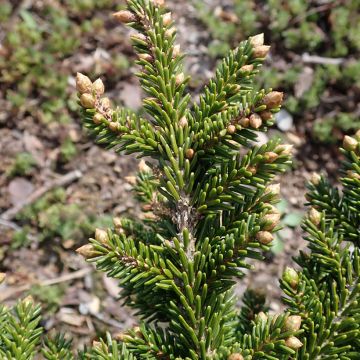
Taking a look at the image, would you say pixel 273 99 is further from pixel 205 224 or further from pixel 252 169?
pixel 205 224

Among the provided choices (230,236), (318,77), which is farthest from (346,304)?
(318,77)

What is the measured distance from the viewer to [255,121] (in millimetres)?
1412

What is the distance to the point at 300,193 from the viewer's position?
176 inches

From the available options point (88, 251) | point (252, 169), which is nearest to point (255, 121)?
point (252, 169)

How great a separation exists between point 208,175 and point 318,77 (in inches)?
138

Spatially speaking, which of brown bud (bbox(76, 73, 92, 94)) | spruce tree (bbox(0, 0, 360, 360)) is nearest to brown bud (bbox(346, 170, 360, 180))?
spruce tree (bbox(0, 0, 360, 360))

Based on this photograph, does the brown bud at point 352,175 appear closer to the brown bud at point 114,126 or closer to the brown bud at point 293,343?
the brown bud at point 293,343

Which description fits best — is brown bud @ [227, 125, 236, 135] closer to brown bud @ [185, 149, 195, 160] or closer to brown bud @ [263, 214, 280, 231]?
brown bud @ [185, 149, 195, 160]

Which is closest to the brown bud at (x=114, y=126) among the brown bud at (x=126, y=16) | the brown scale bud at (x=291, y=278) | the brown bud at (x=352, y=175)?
the brown bud at (x=126, y=16)

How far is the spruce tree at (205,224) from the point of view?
148cm

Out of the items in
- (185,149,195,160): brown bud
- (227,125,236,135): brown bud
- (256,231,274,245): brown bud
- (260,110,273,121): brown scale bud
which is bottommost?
(256,231,274,245): brown bud

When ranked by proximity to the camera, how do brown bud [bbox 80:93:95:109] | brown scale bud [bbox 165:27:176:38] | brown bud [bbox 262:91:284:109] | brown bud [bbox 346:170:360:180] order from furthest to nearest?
1. brown bud [bbox 346:170:360:180]
2. brown scale bud [bbox 165:27:176:38]
3. brown bud [bbox 80:93:95:109]
4. brown bud [bbox 262:91:284:109]

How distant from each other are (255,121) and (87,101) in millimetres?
516

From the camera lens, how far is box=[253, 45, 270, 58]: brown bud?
4.92 ft
